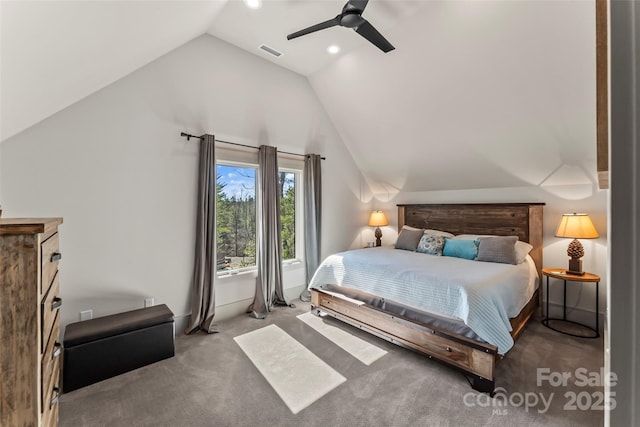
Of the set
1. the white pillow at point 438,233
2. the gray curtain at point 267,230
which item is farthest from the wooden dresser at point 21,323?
the white pillow at point 438,233

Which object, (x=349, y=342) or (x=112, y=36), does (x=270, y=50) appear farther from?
(x=349, y=342)

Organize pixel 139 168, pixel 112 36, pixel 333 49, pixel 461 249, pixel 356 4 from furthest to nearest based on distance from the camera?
pixel 461 249, pixel 333 49, pixel 139 168, pixel 356 4, pixel 112 36

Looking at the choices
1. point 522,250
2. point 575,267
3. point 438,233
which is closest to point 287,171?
point 438,233

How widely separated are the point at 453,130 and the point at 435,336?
101 inches

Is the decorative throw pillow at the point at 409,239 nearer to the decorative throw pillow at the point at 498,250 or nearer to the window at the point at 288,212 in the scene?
the decorative throw pillow at the point at 498,250

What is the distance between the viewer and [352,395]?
6.76 ft

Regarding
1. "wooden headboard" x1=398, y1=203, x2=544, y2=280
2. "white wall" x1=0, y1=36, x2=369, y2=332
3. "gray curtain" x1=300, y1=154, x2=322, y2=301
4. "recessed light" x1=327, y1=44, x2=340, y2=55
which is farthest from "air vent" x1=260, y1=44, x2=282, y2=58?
"wooden headboard" x1=398, y1=203, x2=544, y2=280

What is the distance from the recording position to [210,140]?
3135mm

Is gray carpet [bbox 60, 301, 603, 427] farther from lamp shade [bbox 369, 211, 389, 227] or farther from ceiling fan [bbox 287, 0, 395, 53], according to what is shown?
ceiling fan [bbox 287, 0, 395, 53]

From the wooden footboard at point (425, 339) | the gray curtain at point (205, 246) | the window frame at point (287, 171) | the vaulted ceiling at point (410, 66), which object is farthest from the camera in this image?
the window frame at point (287, 171)

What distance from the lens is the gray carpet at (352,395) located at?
6.05 ft

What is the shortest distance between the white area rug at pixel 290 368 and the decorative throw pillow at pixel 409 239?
7.11 feet

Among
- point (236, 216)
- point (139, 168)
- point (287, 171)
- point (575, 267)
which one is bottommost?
point (575, 267)

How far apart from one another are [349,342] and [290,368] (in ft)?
2.33
